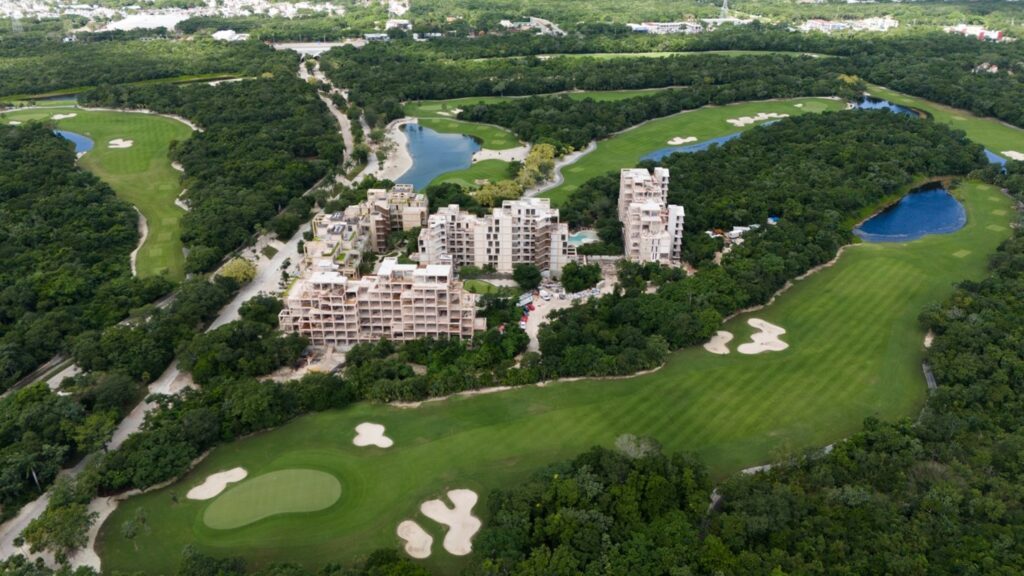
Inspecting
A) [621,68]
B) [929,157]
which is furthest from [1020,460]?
[621,68]

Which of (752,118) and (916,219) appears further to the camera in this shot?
(752,118)

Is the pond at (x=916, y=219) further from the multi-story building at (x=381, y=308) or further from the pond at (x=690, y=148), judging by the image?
the multi-story building at (x=381, y=308)

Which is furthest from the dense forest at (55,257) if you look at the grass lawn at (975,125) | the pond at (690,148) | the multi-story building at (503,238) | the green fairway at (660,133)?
the grass lawn at (975,125)

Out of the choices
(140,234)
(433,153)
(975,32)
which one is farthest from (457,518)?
(975,32)

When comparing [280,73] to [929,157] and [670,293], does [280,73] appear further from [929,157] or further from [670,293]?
[929,157]

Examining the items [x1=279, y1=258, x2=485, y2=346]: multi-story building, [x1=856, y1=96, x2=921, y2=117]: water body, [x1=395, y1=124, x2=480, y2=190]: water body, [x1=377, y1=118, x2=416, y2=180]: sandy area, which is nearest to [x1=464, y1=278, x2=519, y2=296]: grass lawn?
[x1=279, y1=258, x2=485, y2=346]: multi-story building

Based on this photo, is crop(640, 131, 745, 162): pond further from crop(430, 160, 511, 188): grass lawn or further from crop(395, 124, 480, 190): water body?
crop(395, 124, 480, 190): water body

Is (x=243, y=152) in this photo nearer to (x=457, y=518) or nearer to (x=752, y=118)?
(x=457, y=518)
